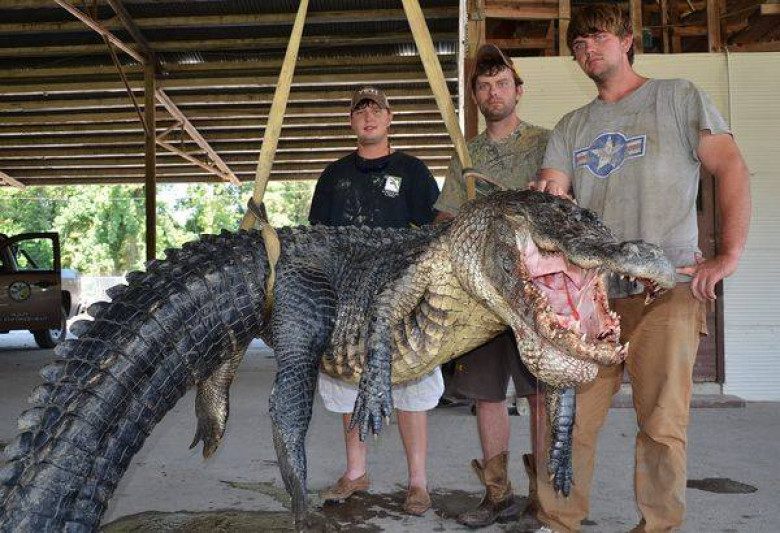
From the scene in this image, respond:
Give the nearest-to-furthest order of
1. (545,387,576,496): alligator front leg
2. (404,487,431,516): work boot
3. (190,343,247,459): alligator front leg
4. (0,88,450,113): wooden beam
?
(545,387,576,496): alligator front leg
(190,343,247,459): alligator front leg
(404,487,431,516): work boot
(0,88,450,113): wooden beam

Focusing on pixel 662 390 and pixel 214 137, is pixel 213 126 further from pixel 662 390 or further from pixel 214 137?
pixel 662 390

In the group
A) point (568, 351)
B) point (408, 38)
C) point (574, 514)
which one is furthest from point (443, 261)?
point (408, 38)

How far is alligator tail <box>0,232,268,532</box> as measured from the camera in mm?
2158

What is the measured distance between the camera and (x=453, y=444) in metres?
5.20

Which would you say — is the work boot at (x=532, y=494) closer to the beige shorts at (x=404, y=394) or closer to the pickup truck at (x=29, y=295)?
the beige shorts at (x=404, y=394)

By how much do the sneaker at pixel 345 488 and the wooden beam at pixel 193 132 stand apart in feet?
28.6

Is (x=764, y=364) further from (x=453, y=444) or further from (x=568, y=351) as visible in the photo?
(x=568, y=351)

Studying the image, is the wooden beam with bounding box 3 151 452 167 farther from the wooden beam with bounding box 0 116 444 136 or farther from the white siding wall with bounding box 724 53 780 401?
the white siding wall with bounding box 724 53 780 401

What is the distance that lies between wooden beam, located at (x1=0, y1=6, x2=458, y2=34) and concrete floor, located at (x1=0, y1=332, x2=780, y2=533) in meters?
5.22

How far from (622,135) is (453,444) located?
286 cm

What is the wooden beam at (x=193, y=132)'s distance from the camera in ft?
38.2

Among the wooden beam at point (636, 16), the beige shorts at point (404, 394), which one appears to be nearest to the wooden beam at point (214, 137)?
the wooden beam at point (636, 16)

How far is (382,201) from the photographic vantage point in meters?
3.76

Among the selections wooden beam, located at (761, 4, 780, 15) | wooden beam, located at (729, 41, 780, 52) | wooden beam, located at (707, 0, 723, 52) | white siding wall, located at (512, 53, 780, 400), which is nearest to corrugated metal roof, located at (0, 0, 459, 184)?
white siding wall, located at (512, 53, 780, 400)
